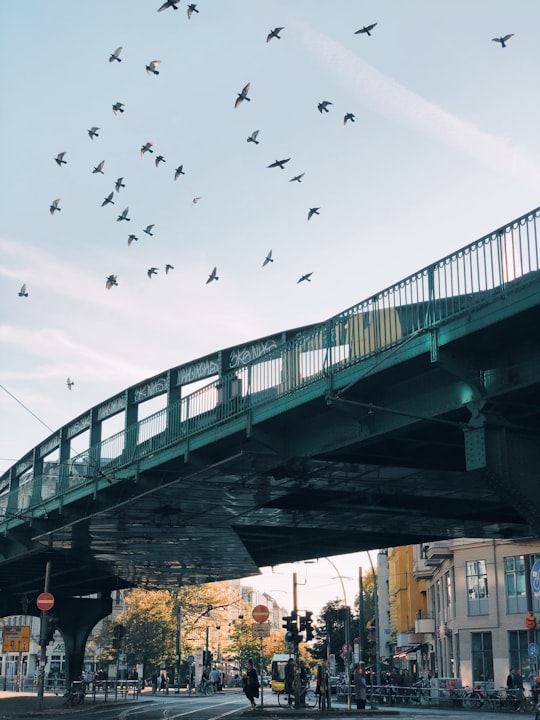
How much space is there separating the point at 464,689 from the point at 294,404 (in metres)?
27.9

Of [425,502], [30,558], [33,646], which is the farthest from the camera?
[33,646]

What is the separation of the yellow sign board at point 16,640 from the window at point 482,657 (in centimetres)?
2352

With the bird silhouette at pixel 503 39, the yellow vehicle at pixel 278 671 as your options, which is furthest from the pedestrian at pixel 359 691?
the yellow vehicle at pixel 278 671

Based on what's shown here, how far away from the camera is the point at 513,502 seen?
65.7 feet

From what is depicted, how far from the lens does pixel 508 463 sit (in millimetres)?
20016

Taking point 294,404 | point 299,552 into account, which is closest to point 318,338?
point 294,404

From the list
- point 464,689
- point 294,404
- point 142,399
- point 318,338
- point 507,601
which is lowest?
point 464,689

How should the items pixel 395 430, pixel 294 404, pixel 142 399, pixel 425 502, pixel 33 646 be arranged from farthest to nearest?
1. pixel 33 646
2. pixel 142 399
3. pixel 425 502
4. pixel 294 404
5. pixel 395 430

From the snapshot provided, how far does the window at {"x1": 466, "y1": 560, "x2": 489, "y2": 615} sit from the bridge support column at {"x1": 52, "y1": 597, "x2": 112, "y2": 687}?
906 inches

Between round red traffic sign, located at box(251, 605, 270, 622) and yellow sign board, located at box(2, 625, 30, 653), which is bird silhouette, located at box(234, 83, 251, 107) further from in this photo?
yellow sign board, located at box(2, 625, 30, 653)

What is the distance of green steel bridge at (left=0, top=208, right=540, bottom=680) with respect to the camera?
1970cm

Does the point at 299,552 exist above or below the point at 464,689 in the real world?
above

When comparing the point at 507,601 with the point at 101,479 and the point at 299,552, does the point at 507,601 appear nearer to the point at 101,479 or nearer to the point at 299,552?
the point at 299,552

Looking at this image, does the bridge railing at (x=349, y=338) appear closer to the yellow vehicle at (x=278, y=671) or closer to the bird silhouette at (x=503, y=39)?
the bird silhouette at (x=503, y=39)
